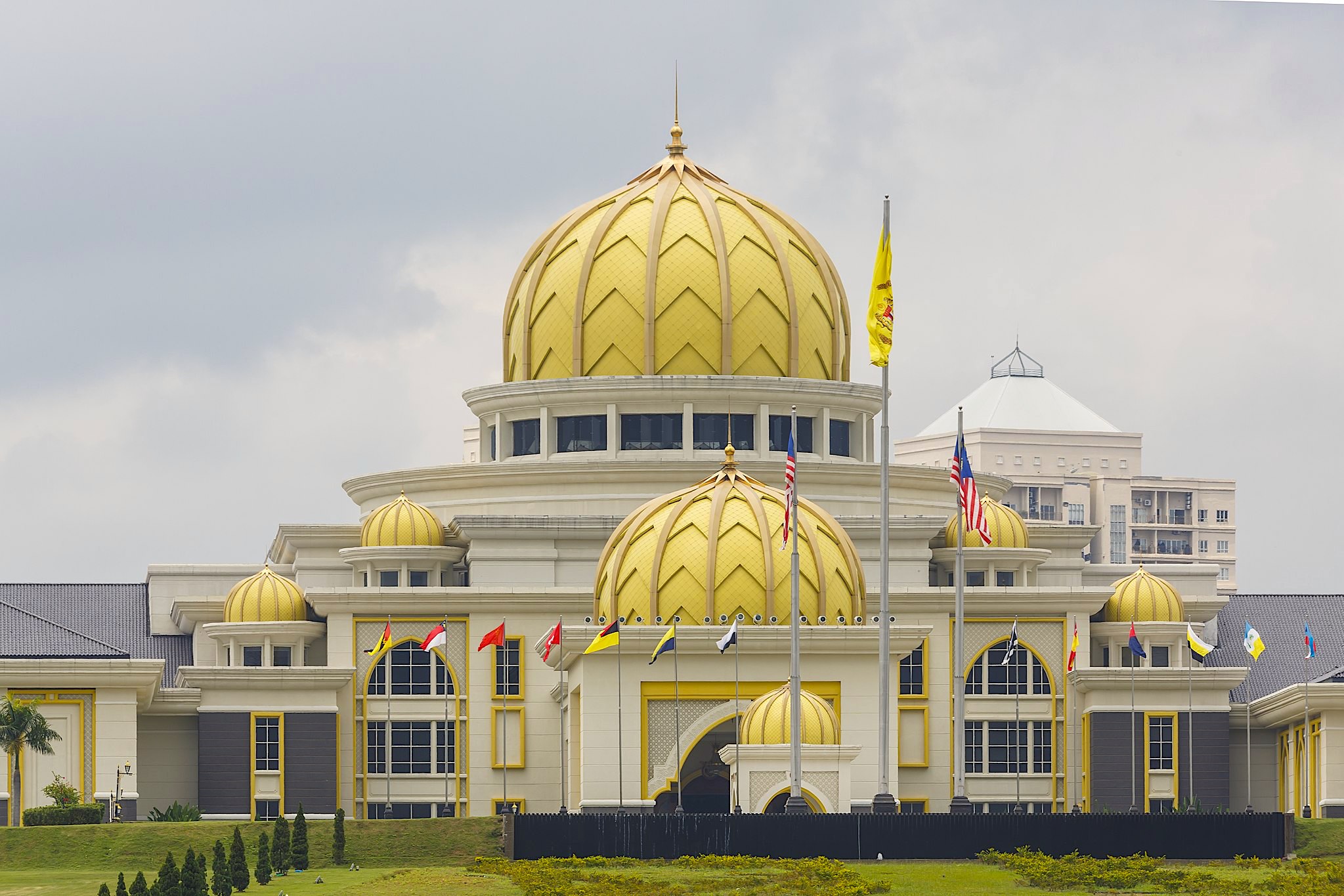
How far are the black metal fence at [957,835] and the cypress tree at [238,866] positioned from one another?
726 centimetres

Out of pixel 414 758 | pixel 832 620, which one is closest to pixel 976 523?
pixel 832 620

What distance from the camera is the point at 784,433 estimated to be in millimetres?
80562

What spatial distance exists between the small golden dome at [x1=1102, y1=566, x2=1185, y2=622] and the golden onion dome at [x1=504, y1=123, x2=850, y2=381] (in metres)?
10.1

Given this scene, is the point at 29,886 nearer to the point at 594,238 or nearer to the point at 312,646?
the point at 312,646

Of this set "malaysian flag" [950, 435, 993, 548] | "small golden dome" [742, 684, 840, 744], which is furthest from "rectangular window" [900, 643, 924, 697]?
"malaysian flag" [950, 435, 993, 548]

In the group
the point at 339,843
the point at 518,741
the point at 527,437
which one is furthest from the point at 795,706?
the point at 527,437

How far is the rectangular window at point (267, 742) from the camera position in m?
75.6

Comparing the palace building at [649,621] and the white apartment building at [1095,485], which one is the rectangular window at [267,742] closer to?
the palace building at [649,621]

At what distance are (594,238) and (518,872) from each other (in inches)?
1236


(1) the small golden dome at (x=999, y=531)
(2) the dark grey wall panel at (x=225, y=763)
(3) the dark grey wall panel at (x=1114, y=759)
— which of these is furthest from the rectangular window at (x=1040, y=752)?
(2) the dark grey wall panel at (x=225, y=763)

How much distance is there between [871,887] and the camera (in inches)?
1918

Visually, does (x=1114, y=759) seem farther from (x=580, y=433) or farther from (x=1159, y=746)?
(x=580, y=433)

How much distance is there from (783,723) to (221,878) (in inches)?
635

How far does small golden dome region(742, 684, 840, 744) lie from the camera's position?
6366cm
